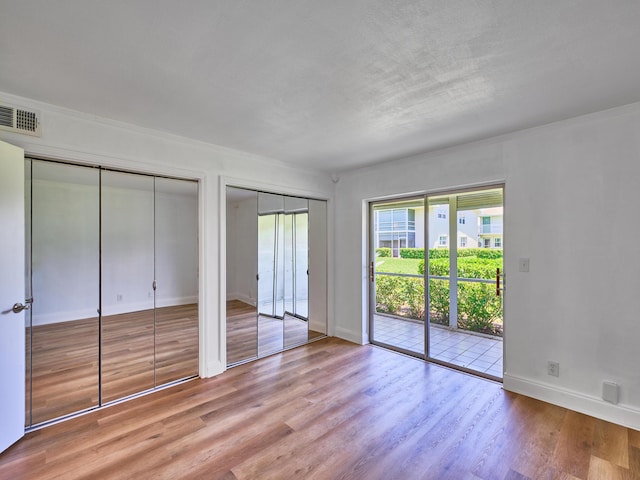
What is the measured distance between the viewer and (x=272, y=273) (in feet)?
13.1

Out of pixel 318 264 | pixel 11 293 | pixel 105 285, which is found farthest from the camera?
pixel 318 264

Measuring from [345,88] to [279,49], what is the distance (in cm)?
59

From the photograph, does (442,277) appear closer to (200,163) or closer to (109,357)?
(200,163)

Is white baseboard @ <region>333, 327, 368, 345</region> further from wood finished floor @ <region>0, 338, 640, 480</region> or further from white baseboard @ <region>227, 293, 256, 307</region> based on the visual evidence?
white baseboard @ <region>227, 293, 256, 307</region>

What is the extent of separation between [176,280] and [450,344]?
134 inches

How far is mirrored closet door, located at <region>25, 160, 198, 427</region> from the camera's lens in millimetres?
2516

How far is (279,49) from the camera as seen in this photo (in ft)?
5.44

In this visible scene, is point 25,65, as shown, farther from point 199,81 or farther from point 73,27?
point 199,81

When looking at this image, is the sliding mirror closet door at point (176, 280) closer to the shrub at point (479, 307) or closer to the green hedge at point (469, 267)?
the green hedge at point (469, 267)

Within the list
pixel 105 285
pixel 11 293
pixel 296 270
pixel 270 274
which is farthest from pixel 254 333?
pixel 11 293

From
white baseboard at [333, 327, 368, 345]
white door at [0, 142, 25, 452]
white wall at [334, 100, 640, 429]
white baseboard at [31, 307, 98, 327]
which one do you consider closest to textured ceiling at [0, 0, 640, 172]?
white wall at [334, 100, 640, 429]

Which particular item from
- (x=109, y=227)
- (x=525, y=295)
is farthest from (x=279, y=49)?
(x=525, y=295)

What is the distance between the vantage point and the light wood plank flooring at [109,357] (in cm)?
258

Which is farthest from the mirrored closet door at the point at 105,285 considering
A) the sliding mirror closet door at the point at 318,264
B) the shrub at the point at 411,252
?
the shrub at the point at 411,252
